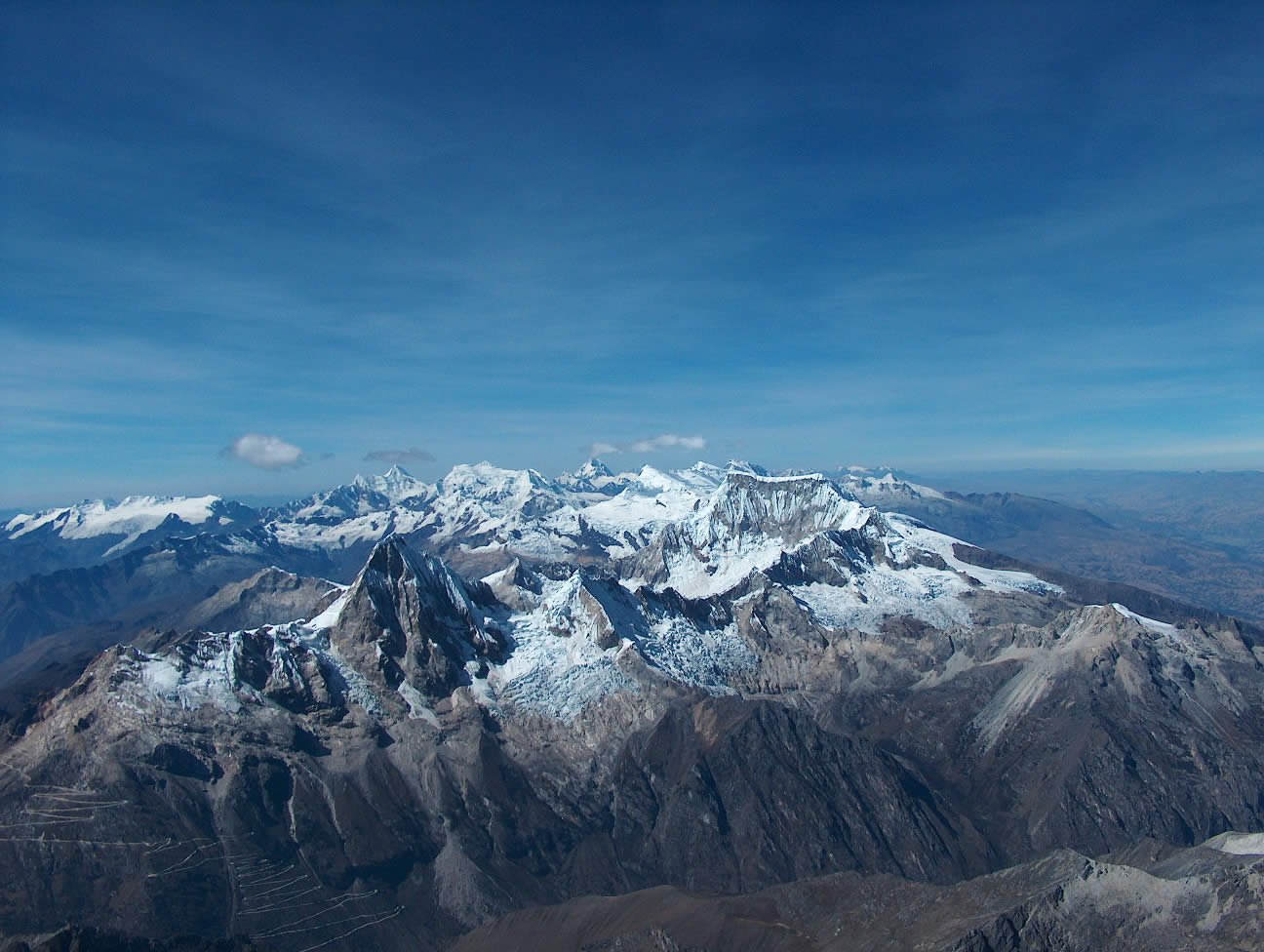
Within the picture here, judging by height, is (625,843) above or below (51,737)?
below

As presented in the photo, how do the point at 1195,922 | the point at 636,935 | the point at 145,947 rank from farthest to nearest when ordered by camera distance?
the point at 636,935 < the point at 145,947 < the point at 1195,922

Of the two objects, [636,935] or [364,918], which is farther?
[364,918]

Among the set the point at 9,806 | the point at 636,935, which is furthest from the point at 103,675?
the point at 636,935

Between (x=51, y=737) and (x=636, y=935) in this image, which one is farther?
(x=51, y=737)

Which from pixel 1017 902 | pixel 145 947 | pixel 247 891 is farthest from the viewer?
pixel 247 891

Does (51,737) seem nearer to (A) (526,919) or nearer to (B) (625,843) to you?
Answer: (A) (526,919)

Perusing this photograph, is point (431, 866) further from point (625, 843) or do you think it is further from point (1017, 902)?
point (1017, 902)

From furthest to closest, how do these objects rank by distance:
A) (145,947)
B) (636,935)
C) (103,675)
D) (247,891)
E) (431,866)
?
(103,675), (431,866), (247,891), (636,935), (145,947)

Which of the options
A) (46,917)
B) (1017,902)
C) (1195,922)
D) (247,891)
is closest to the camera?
(1195,922)

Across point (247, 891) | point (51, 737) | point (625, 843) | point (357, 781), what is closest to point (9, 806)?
point (51, 737)

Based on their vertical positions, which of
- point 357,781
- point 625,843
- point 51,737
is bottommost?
Result: point 625,843
